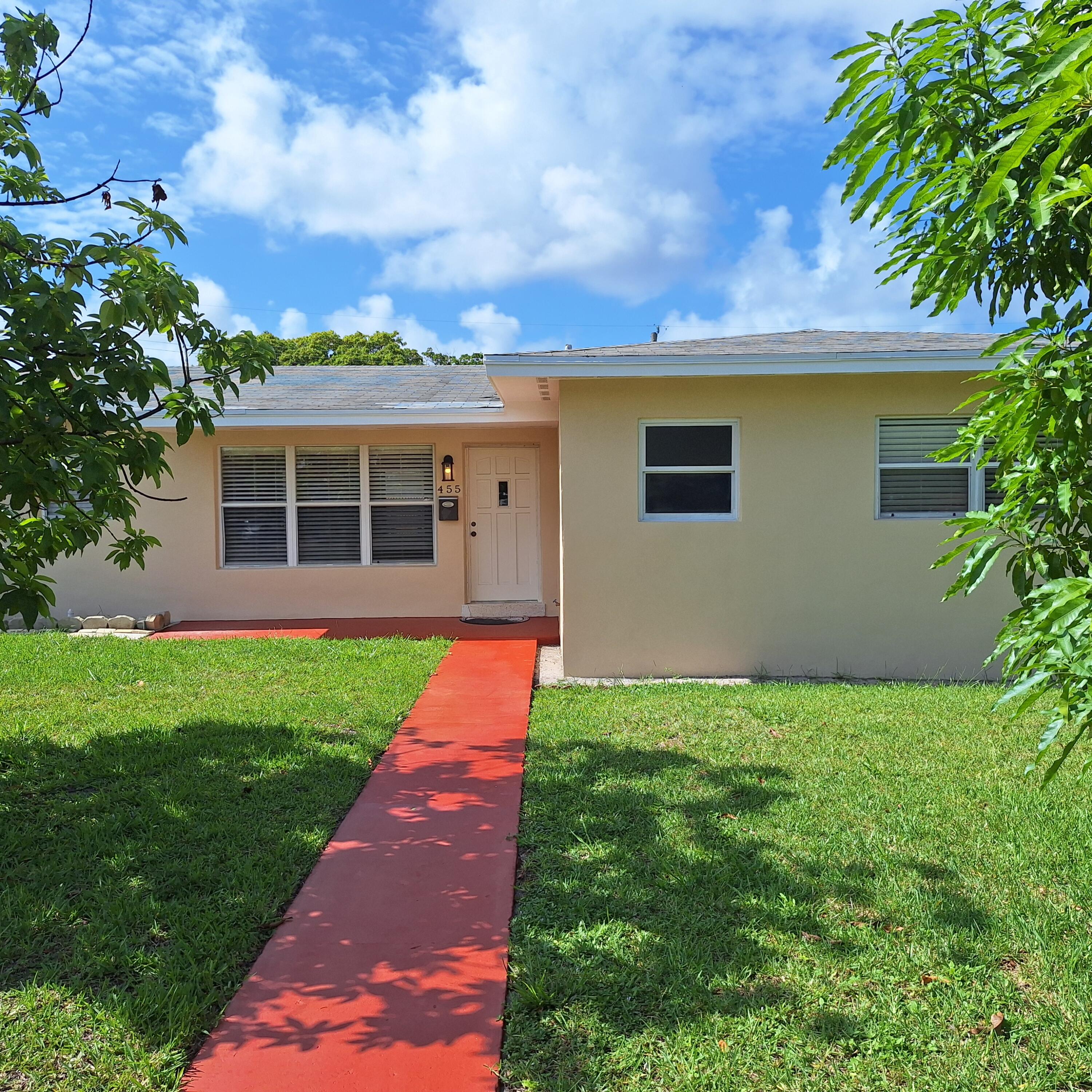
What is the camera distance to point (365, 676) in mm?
8188

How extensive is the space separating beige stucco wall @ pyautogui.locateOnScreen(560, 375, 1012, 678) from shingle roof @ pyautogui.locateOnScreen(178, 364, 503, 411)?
275 centimetres

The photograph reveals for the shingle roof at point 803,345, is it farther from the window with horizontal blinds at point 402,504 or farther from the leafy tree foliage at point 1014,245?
the leafy tree foliage at point 1014,245

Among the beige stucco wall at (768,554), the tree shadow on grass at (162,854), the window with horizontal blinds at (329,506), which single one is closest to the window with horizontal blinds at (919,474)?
the beige stucco wall at (768,554)

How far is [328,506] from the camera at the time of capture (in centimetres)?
1209

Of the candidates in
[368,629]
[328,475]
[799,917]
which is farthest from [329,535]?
[799,917]

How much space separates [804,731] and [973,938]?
9.83ft

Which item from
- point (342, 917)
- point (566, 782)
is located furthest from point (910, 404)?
point (342, 917)

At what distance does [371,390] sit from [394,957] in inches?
414

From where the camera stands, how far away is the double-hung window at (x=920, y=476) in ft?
28.1

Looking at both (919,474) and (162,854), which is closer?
(162,854)

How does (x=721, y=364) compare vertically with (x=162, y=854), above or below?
above

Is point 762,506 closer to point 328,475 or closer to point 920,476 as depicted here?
point 920,476

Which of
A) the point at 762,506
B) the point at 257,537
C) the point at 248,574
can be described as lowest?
the point at 248,574

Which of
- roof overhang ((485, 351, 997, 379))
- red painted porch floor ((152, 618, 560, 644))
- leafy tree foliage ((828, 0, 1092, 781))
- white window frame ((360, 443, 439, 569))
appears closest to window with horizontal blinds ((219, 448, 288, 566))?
red painted porch floor ((152, 618, 560, 644))
